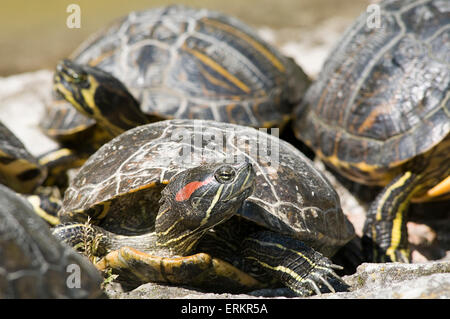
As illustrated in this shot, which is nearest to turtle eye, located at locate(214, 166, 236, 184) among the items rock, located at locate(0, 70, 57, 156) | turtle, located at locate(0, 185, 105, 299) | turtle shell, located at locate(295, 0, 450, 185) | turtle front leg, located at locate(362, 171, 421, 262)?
turtle, located at locate(0, 185, 105, 299)

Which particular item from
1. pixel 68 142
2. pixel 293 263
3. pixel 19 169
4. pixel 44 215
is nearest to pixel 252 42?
pixel 68 142

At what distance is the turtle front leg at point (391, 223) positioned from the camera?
4.11 m

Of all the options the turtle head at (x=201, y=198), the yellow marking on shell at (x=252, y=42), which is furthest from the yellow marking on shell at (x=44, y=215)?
the yellow marking on shell at (x=252, y=42)

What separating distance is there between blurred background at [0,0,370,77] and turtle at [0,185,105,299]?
6.70m

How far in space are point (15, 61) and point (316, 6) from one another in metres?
5.61

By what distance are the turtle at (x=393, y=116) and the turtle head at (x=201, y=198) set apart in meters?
1.83

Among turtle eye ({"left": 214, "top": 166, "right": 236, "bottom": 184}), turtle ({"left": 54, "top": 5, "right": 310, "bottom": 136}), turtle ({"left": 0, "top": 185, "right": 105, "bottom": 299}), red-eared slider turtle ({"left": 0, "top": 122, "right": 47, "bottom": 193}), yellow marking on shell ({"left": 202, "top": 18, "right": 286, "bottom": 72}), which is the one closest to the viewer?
turtle ({"left": 0, "top": 185, "right": 105, "bottom": 299})

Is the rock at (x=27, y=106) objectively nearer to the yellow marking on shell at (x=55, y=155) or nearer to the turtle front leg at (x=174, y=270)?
the yellow marking on shell at (x=55, y=155)

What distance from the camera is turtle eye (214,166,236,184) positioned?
2631 mm

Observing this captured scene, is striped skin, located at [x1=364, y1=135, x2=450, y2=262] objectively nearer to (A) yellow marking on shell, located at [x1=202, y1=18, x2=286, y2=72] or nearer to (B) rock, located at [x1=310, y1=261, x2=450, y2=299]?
(B) rock, located at [x1=310, y1=261, x2=450, y2=299]

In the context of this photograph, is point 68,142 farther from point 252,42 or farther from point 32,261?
point 32,261

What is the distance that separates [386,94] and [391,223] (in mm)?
1092

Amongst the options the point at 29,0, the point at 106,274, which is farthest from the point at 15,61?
the point at 106,274

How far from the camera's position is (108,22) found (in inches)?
376
